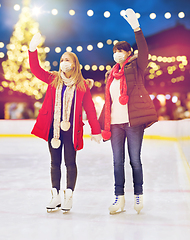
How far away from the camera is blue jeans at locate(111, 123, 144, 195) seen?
2.16m

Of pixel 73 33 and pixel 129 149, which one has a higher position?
pixel 73 33

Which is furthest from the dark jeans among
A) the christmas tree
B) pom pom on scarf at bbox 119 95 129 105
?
the christmas tree

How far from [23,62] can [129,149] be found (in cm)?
1416

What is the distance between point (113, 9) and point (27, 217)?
26.8 feet

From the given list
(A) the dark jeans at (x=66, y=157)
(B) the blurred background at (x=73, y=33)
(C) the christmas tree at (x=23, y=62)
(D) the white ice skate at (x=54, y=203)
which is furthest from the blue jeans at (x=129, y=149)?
(C) the christmas tree at (x=23, y=62)

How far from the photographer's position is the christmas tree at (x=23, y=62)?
15312 mm

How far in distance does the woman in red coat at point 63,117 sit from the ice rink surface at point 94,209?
0.71 ft

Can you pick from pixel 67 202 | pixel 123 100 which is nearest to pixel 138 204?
pixel 67 202

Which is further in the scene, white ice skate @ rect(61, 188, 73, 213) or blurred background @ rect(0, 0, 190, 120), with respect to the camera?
blurred background @ rect(0, 0, 190, 120)

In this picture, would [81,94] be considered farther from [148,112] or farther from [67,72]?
[148,112]

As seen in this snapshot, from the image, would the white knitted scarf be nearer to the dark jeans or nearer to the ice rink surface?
the dark jeans

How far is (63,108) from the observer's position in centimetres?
218

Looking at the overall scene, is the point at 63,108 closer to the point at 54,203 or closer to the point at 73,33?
the point at 54,203

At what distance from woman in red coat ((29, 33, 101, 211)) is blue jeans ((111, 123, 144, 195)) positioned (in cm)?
14
